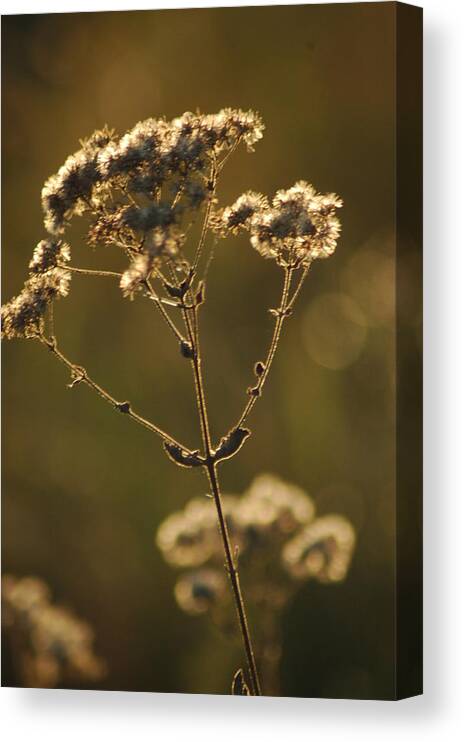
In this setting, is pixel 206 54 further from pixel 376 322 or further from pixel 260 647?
pixel 260 647

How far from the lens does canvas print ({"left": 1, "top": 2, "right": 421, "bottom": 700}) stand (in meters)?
3.45

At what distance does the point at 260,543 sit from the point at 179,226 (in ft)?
2.41

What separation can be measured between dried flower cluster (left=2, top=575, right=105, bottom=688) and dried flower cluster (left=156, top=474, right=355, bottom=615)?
27 centimetres

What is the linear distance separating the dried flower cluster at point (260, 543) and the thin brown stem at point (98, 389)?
17 cm

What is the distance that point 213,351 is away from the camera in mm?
3541

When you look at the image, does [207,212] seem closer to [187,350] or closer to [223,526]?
[187,350]

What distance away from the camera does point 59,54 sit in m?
3.67

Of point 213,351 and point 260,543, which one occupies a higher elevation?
point 213,351

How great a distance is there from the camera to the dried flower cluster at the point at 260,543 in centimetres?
349

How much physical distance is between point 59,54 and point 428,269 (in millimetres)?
1004

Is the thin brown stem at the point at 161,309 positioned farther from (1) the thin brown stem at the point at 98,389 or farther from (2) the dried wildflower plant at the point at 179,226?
(1) the thin brown stem at the point at 98,389

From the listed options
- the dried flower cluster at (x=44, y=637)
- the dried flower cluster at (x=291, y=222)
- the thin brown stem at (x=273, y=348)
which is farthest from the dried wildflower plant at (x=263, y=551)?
the dried flower cluster at (x=291, y=222)

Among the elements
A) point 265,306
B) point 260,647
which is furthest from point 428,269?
point 260,647

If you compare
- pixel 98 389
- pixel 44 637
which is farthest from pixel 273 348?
pixel 44 637
